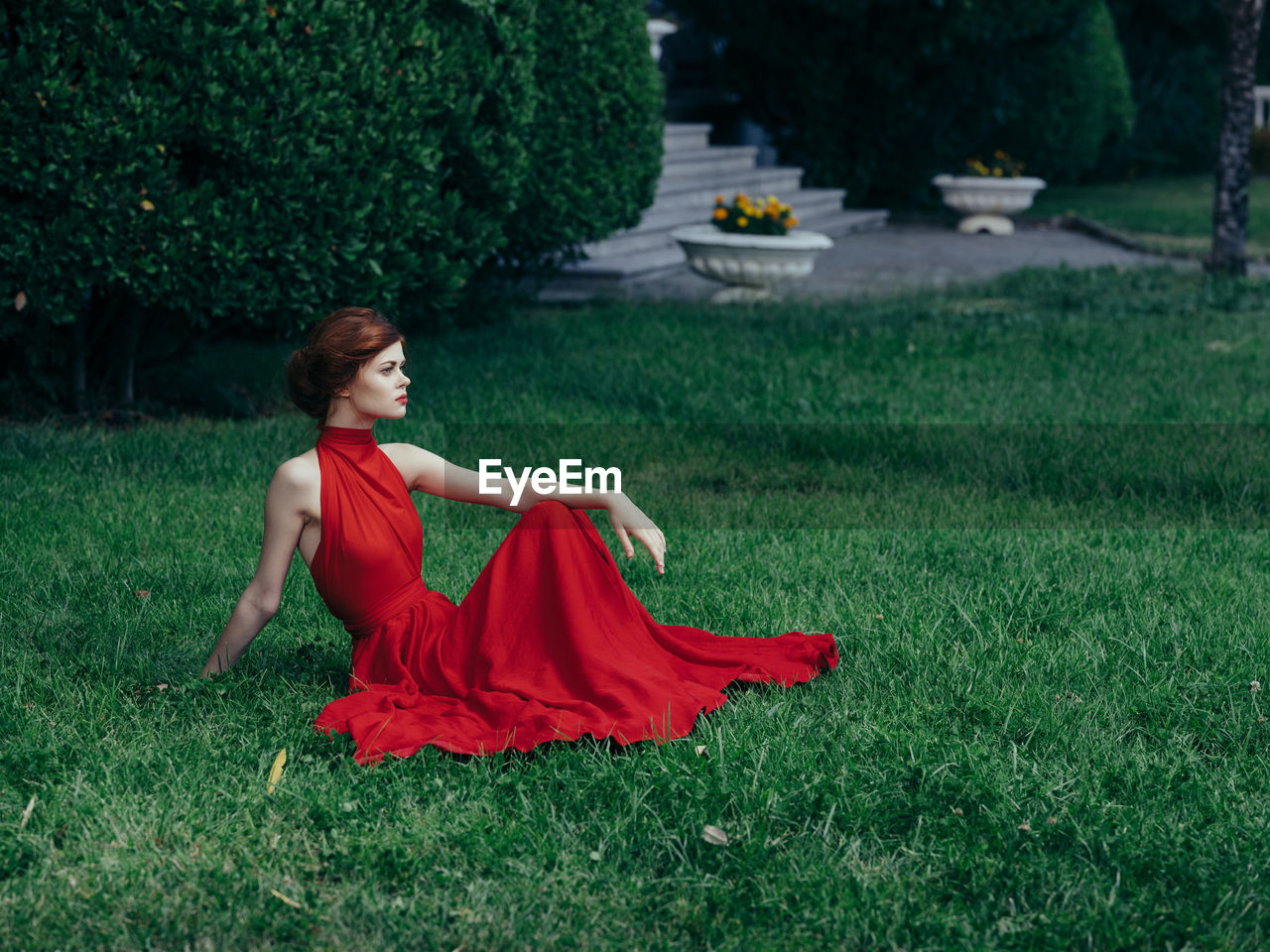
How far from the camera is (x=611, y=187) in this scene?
8852 mm

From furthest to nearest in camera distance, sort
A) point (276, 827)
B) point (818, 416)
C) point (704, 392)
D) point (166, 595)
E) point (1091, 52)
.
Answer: point (1091, 52) → point (704, 392) → point (818, 416) → point (166, 595) → point (276, 827)

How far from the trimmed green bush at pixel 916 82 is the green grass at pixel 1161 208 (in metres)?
0.92

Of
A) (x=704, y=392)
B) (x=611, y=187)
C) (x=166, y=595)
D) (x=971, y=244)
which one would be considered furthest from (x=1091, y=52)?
(x=166, y=595)

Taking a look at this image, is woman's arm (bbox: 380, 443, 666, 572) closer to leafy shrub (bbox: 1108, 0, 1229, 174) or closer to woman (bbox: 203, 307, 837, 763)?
woman (bbox: 203, 307, 837, 763)

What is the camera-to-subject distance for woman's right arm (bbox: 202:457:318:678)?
10.4 feet

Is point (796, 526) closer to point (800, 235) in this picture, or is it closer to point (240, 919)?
point (240, 919)

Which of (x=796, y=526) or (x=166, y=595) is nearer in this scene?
(x=166, y=595)

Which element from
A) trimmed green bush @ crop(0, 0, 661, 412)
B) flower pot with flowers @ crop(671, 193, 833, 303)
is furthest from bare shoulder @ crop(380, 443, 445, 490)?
flower pot with flowers @ crop(671, 193, 833, 303)

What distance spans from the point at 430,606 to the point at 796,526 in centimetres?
195

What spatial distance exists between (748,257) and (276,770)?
771 cm

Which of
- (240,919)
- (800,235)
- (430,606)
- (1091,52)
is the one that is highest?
(1091,52)

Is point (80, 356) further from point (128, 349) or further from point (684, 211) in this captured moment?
point (684, 211)

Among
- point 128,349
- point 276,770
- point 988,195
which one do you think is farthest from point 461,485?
point 988,195

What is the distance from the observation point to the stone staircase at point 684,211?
428 inches
